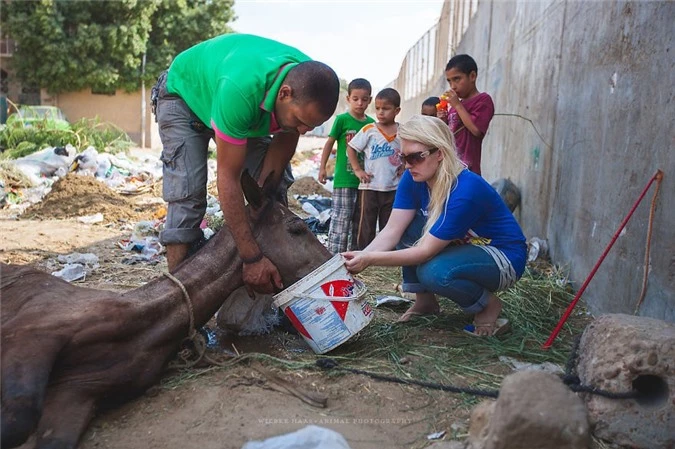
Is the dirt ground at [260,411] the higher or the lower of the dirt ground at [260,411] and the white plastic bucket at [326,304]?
the lower

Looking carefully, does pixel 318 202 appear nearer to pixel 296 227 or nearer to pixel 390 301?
pixel 390 301

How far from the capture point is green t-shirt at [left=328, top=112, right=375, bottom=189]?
19.7 feet

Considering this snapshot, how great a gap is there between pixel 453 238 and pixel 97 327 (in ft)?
6.03

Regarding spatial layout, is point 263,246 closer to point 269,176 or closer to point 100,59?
point 269,176

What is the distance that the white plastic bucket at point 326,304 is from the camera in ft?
10.3

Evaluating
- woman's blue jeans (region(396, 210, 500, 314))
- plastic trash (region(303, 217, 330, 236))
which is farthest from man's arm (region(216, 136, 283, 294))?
plastic trash (region(303, 217, 330, 236))

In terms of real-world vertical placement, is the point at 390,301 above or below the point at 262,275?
below

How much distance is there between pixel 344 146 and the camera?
20.2 feet

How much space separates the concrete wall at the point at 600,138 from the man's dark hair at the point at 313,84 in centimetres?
178

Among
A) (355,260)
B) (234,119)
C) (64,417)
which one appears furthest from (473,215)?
(64,417)

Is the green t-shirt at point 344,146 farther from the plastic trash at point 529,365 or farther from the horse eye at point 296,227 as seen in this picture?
the plastic trash at point 529,365

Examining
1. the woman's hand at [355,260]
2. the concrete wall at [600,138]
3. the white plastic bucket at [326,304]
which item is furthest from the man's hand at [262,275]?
the concrete wall at [600,138]

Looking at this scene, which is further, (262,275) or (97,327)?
(262,275)

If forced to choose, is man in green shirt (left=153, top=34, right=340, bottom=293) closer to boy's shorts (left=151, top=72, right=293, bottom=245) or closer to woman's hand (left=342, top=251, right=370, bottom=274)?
boy's shorts (left=151, top=72, right=293, bottom=245)
